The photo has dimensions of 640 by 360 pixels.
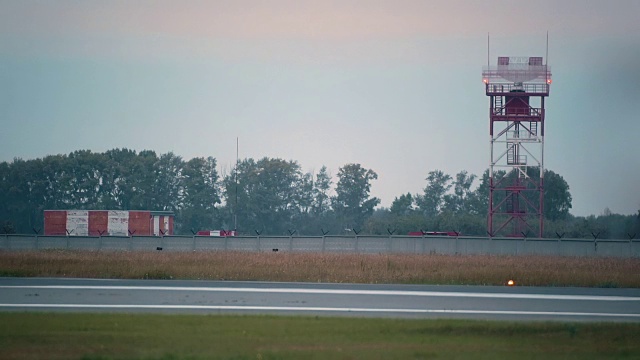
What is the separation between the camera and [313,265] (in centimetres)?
3359

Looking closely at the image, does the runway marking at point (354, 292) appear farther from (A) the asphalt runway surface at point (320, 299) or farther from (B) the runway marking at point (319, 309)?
(B) the runway marking at point (319, 309)

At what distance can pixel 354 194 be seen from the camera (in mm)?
103875

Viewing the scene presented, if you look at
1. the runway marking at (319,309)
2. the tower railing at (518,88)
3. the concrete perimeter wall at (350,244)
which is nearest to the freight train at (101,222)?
the concrete perimeter wall at (350,244)

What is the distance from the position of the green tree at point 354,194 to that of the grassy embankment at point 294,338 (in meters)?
85.6

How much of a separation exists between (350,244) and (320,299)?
24215mm

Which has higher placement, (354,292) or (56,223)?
(56,223)

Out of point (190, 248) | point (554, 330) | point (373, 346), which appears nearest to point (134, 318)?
point (373, 346)

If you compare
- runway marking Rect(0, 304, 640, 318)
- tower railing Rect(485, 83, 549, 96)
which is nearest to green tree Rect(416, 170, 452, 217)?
tower railing Rect(485, 83, 549, 96)

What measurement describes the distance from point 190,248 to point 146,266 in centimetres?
1559

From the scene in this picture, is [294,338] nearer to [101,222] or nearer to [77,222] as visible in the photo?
[101,222]

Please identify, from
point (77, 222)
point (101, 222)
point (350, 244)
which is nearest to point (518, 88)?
point (350, 244)

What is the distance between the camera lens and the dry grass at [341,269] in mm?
29953

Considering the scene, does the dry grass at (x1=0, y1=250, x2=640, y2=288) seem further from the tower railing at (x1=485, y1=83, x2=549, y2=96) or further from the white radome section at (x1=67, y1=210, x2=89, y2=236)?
the white radome section at (x1=67, y1=210, x2=89, y2=236)

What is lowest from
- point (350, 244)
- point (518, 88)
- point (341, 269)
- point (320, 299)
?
point (320, 299)
